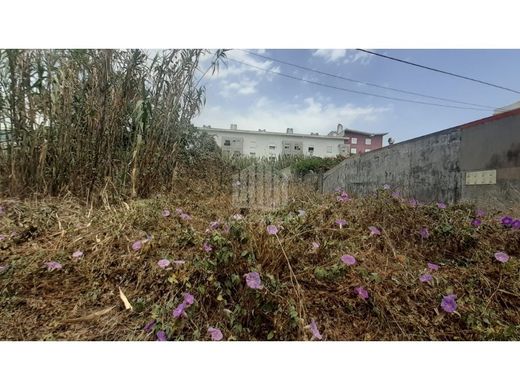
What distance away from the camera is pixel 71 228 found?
1.68 metres

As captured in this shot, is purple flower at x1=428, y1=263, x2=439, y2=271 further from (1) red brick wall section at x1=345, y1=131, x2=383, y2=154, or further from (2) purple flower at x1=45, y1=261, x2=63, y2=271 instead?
(2) purple flower at x1=45, y1=261, x2=63, y2=271

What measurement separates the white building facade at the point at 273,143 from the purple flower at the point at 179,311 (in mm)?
945

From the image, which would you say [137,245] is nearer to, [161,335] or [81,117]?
[161,335]

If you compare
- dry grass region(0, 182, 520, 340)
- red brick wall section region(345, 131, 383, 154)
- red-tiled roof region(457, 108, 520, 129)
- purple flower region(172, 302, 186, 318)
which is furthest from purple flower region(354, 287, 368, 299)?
red-tiled roof region(457, 108, 520, 129)

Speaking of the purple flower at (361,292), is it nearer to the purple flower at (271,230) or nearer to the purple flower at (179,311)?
the purple flower at (271,230)

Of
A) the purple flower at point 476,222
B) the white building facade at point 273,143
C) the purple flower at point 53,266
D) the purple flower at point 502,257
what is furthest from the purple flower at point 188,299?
the purple flower at point 476,222

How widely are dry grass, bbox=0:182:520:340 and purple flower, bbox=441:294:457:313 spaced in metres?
0.02

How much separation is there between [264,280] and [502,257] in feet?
3.46

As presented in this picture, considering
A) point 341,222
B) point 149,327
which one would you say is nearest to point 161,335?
point 149,327

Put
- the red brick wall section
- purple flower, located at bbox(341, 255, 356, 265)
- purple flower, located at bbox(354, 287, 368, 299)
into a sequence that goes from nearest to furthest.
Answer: purple flower, located at bbox(354, 287, 368, 299), purple flower, located at bbox(341, 255, 356, 265), the red brick wall section

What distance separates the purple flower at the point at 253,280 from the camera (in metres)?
1.18

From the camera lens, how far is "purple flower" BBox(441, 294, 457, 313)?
1.25m

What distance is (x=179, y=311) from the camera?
1.17 meters

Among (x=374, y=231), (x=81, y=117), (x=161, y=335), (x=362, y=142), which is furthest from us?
(x=81, y=117)
